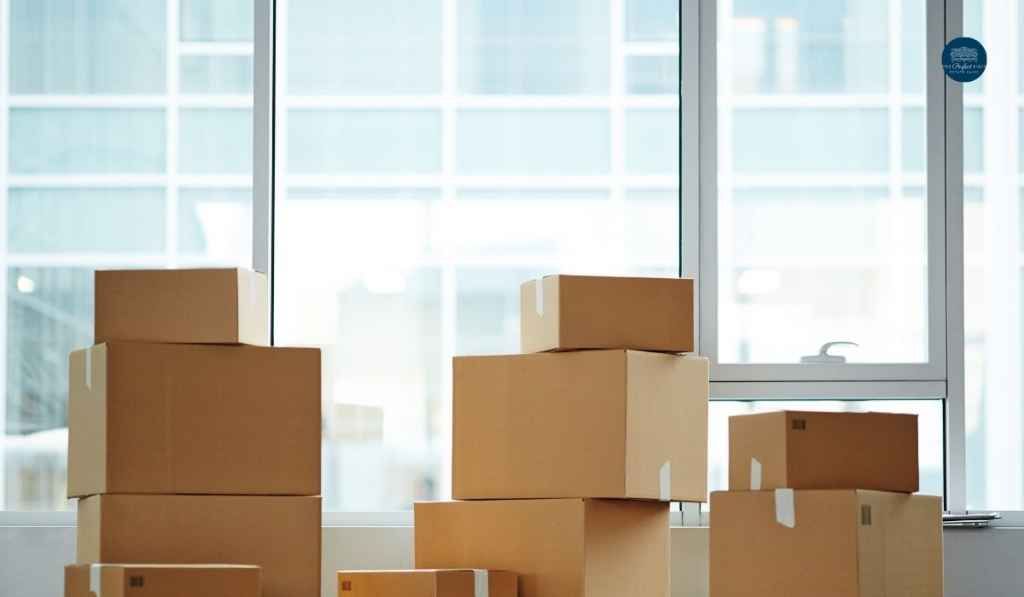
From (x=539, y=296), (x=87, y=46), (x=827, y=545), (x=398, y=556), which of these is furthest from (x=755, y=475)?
(x=87, y=46)

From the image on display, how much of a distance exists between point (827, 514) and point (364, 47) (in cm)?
168

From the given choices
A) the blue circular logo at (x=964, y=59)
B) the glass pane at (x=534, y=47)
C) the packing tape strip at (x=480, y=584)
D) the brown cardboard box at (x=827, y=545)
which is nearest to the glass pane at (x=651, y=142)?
the glass pane at (x=534, y=47)

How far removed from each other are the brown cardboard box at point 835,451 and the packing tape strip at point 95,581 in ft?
4.40

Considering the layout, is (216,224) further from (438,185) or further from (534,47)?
(534,47)

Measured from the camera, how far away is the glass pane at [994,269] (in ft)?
11.1

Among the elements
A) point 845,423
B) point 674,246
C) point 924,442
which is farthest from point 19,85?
point 924,442

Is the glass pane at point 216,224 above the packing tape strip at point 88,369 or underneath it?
above

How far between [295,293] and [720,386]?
1100mm

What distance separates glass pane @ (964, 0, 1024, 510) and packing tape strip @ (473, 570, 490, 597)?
4.51ft

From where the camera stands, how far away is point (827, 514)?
105 inches

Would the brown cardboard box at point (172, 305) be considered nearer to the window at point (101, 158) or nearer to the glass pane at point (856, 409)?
the window at point (101, 158)

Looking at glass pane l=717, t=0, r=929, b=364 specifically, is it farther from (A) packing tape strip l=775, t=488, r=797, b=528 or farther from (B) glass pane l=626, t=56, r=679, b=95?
(A) packing tape strip l=775, t=488, r=797, b=528

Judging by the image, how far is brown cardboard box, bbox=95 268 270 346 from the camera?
2730 millimetres

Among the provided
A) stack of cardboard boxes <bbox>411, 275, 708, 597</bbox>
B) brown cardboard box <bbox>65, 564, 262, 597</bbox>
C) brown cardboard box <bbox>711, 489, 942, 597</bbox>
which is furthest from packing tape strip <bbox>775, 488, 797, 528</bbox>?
brown cardboard box <bbox>65, 564, 262, 597</bbox>
